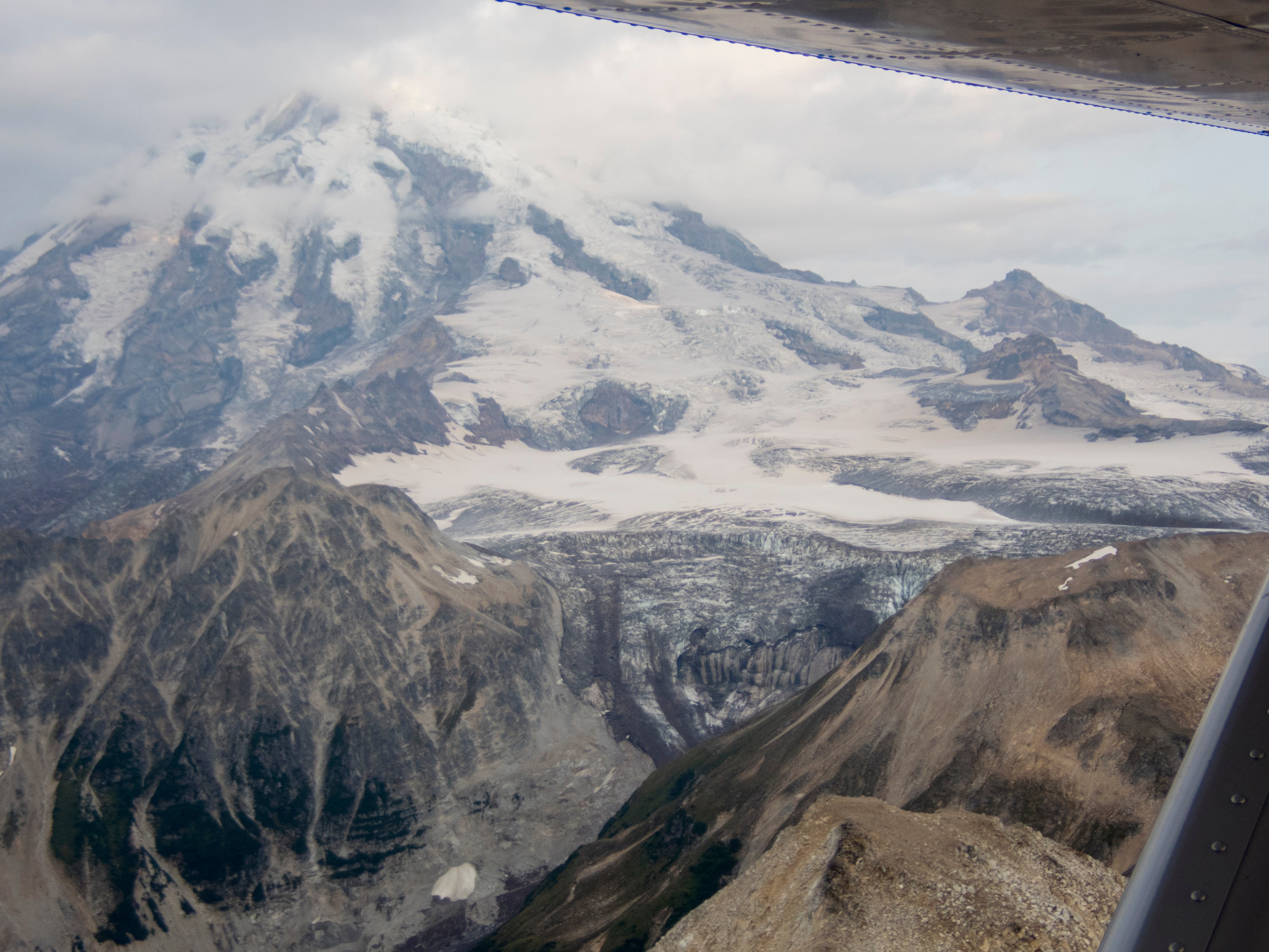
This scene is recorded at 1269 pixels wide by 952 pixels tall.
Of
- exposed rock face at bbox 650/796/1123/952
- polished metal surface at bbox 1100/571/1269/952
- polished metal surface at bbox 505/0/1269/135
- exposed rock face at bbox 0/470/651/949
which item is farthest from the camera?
exposed rock face at bbox 0/470/651/949

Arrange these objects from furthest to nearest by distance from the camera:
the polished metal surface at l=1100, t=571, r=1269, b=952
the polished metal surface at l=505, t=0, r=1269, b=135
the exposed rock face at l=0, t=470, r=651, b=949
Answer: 1. the exposed rock face at l=0, t=470, r=651, b=949
2. the polished metal surface at l=505, t=0, r=1269, b=135
3. the polished metal surface at l=1100, t=571, r=1269, b=952

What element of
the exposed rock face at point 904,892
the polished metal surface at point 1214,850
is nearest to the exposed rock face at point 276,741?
the exposed rock face at point 904,892

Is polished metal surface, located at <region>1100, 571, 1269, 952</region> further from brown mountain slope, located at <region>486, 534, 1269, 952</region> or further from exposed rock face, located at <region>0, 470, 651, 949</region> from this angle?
exposed rock face, located at <region>0, 470, 651, 949</region>

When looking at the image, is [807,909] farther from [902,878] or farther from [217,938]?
[217,938]

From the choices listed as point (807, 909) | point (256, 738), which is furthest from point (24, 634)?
point (807, 909)

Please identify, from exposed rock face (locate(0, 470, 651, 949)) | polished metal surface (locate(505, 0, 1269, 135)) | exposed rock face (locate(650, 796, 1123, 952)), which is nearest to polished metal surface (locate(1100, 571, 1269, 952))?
polished metal surface (locate(505, 0, 1269, 135))

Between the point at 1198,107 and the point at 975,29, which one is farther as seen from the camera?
the point at 1198,107
